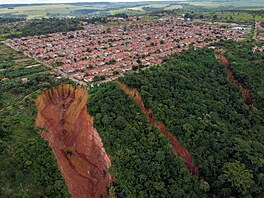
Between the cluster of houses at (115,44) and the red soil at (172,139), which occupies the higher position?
the cluster of houses at (115,44)

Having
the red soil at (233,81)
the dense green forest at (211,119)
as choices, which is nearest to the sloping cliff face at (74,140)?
the dense green forest at (211,119)

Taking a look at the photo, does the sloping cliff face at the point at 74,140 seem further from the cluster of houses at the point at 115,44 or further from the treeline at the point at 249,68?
the treeline at the point at 249,68

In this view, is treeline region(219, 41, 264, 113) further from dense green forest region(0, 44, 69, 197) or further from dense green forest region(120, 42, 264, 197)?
dense green forest region(0, 44, 69, 197)

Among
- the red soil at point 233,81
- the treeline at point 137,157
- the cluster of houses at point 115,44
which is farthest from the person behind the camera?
the cluster of houses at point 115,44

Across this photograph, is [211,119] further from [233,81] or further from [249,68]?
[249,68]

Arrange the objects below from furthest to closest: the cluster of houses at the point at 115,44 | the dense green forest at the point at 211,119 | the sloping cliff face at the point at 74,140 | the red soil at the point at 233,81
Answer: the cluster of houses at the point at 115,44
the red soil at the point at 233,81
the dense green forest at the point at 211,119
the sloping cliff face at the point at 74,140

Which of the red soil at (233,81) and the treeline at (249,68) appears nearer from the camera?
the treeline at (249,68)

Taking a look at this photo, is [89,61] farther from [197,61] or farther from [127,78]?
[197,61]
